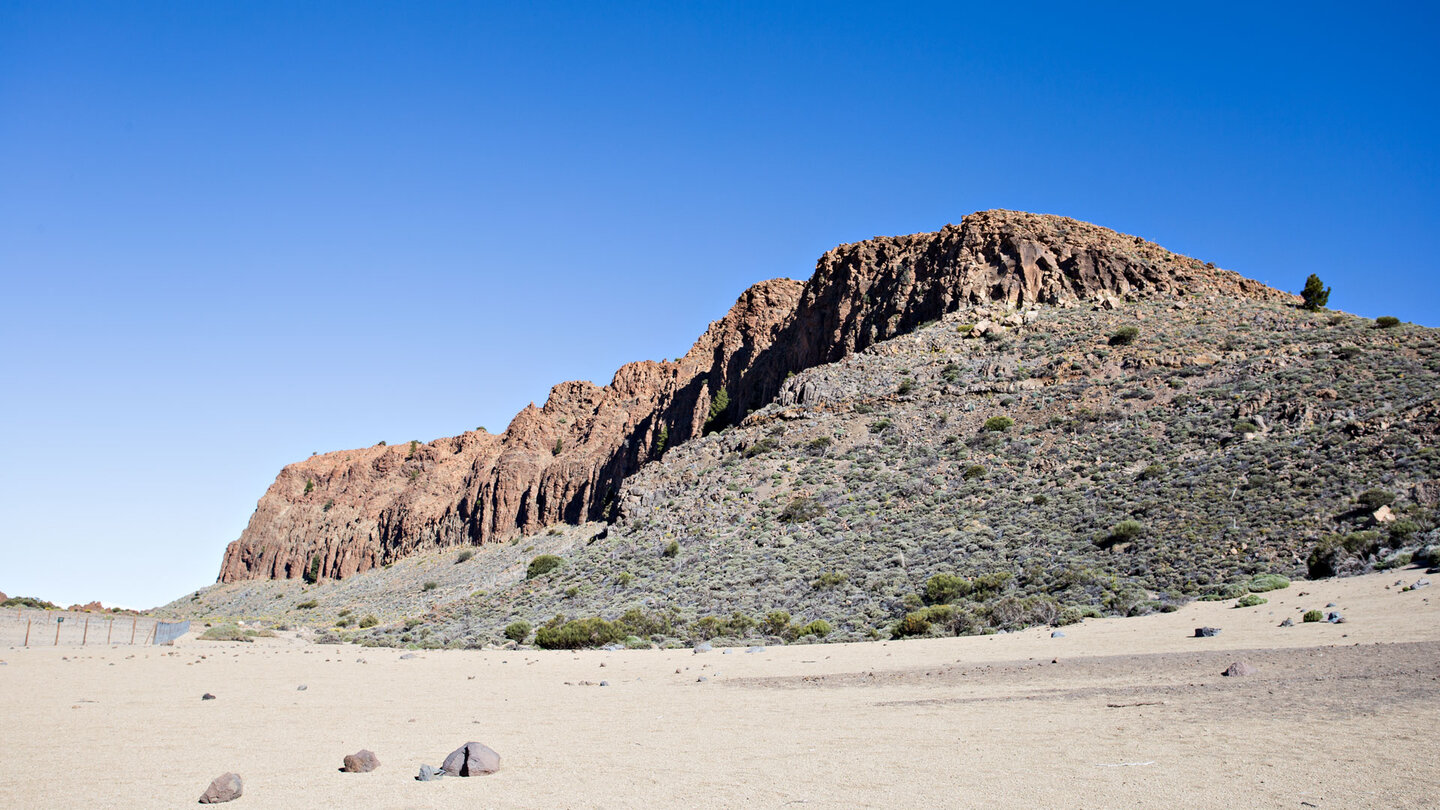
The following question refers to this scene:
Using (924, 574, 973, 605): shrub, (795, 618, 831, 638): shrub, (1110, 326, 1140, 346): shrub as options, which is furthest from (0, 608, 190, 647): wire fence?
(1110, 326, 1140, 346): shrub

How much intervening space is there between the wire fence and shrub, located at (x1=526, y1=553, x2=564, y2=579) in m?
14.9

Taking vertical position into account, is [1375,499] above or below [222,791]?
above

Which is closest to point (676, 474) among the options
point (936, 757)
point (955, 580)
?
point (955, 580)

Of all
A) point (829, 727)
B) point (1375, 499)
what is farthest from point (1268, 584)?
point (829, 727)

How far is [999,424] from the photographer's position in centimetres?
4062

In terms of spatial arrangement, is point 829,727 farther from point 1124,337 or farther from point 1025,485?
point 1124,337

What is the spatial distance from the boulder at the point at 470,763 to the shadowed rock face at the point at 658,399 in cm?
5155

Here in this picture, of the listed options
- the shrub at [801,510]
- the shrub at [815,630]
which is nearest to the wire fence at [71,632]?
the shrub at [815,630]

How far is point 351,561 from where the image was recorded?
9038 cm

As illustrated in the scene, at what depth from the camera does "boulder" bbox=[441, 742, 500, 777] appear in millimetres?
7160

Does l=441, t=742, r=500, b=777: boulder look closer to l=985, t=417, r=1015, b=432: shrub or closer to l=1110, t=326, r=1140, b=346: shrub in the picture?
l=985, t=417, r=1015, b=432: shrub

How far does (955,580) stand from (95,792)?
23.0 meters

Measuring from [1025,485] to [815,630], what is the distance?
14530 millimetres

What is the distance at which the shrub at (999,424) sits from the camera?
133 feet
